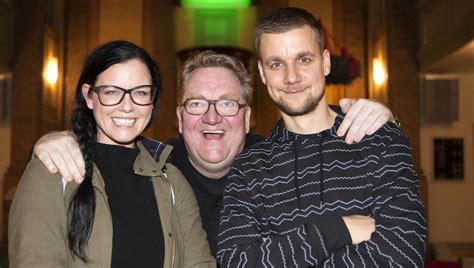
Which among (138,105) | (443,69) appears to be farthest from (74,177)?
(443,69)

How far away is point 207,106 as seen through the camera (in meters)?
2.97

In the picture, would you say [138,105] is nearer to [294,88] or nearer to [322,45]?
[294,88]

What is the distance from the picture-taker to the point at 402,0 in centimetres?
1069

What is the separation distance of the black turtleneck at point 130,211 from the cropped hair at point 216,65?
83cm

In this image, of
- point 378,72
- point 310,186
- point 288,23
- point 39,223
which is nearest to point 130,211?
point 39,223

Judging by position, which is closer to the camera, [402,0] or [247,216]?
[247,216]

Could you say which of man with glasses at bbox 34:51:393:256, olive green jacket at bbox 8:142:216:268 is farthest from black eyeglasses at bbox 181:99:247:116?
olive green jacket at bbox 8:142:216:268

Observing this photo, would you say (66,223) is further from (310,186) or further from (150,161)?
(310,186)

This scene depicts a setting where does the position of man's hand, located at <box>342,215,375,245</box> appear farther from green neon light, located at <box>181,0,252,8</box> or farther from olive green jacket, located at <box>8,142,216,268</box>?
green neon light, located at <box>181,0,252,8</box>

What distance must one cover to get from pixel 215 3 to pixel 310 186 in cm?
1243

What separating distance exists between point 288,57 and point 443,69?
8.53m

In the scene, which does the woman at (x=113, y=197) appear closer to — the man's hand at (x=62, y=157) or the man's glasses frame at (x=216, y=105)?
the man's hand at (x=62, y=157)

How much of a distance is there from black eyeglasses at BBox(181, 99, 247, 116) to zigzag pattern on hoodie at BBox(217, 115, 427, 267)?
555mm

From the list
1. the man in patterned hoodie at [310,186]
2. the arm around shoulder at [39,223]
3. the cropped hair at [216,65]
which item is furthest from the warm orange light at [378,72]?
the arm around shoulder at [39,223]
